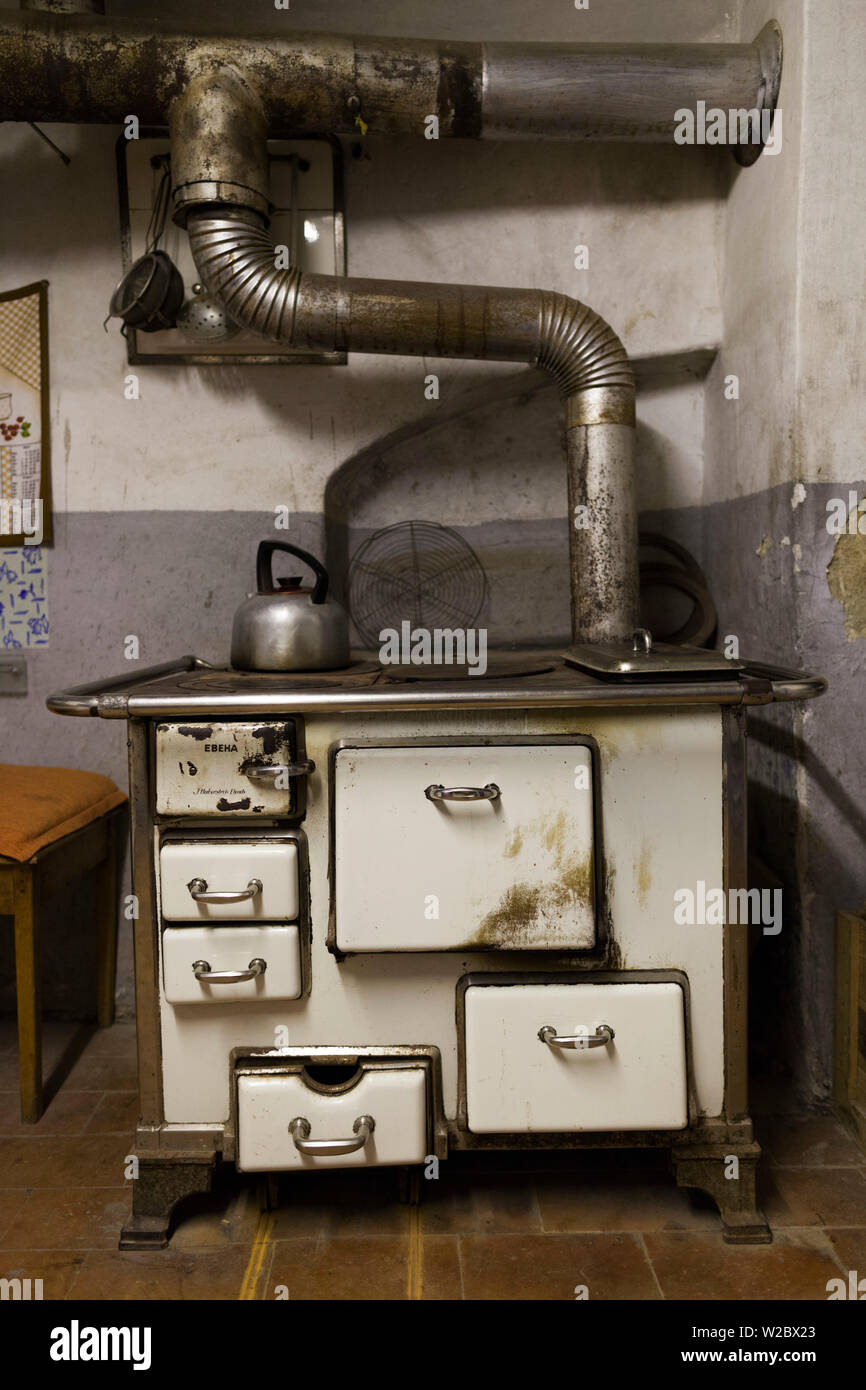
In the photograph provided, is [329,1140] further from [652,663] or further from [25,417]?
[25,417]

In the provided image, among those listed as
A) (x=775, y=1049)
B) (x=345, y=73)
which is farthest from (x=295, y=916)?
(x=345, y=73)

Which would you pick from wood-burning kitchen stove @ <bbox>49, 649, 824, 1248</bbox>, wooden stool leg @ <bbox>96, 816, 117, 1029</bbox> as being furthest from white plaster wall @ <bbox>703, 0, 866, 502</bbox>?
wooden stool leg @ <bbox>96, 816, 117, 1029</bbox>

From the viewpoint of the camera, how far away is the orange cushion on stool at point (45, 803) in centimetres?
208

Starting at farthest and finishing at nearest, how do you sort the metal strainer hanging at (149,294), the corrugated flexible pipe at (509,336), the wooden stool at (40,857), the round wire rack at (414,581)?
the round wire rack at (414,581) < the metal strainer hanging at (149,294) < the corrugated flexible pipe at (509,336) < the wooden stool at (40,857)

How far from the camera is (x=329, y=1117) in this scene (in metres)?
1.70

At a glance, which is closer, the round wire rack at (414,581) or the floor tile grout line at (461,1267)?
the floor tile grout line at (461,1267)

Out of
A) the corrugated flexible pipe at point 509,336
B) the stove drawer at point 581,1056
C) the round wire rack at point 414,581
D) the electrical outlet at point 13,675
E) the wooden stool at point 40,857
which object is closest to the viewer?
the stove drawer at point 581,1056

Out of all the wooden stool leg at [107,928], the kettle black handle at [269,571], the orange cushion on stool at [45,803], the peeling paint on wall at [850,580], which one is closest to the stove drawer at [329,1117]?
the orange cushion on stool at [45,803]

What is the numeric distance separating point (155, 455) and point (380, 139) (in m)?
Answer: 1.02

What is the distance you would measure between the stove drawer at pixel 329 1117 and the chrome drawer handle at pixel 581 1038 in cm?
23

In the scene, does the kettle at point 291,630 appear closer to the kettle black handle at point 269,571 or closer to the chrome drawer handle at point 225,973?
the kettle black handle at point 269,571

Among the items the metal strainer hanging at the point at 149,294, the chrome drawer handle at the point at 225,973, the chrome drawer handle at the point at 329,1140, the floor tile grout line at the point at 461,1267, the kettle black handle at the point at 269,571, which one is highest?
the metal strainer hanging at the point at 149,294

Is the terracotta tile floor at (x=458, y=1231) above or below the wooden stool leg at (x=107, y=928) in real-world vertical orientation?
below

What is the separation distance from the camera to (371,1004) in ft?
5.73
